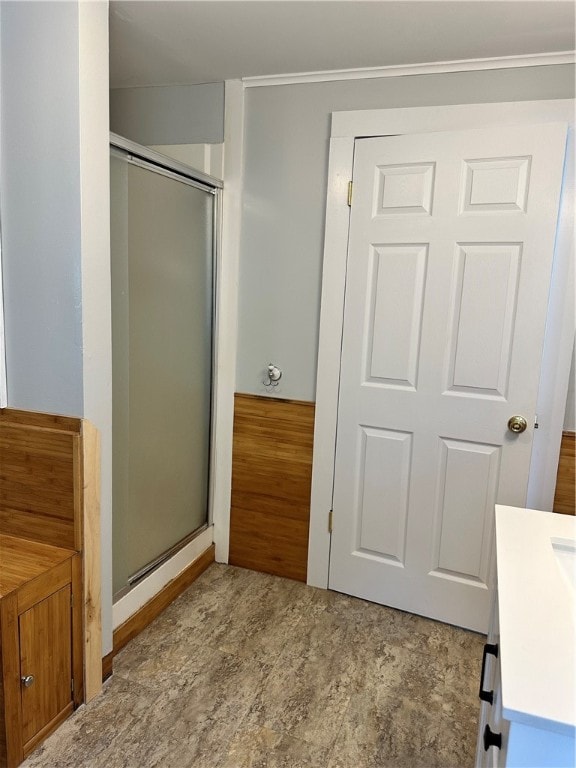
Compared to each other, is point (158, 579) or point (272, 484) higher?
point (272, 484)

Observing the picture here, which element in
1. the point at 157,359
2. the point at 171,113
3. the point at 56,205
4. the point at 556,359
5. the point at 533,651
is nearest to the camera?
the point at 533,651

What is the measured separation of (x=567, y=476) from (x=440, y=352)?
2.16 ft

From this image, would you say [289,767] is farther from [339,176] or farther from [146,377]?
[339,176]

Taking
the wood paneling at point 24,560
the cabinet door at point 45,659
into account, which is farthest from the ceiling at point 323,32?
the cabinet door at point 45,659

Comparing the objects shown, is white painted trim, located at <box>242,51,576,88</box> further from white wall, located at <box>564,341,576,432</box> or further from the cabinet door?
the cabinet door

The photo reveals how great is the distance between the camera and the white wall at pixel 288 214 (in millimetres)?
2100

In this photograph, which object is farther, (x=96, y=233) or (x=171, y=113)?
(x=171, y=113)

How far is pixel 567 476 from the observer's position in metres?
1.99

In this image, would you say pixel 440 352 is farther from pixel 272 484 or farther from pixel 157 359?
pixel 157 359

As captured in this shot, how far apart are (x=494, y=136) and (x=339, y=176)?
58cm

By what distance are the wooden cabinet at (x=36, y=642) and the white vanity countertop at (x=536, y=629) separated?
4.03ft

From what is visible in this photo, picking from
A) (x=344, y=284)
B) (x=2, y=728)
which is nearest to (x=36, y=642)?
(x=2, y=728)

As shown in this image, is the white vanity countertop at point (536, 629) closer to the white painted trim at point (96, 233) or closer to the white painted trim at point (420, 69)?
the white painted trim at point (96, 233)

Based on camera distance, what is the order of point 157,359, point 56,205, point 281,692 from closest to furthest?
point 56,205 < point 281,692 < point 157,359
